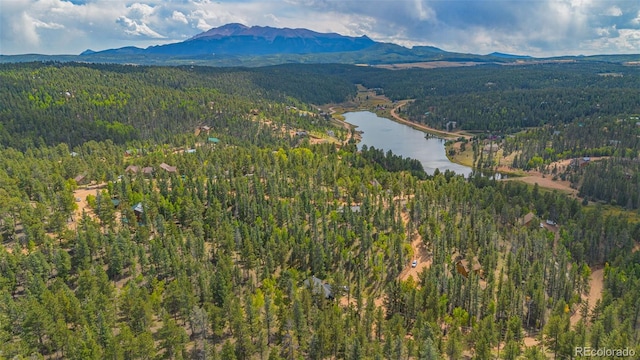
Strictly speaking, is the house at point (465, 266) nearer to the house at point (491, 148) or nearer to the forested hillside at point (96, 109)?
the house at point (491, 148)

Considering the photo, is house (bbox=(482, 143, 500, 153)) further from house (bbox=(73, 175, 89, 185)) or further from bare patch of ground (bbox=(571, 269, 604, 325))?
house (bbox=(73, 175, 89, 185))

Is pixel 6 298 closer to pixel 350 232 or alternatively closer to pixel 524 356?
pixel 350 232

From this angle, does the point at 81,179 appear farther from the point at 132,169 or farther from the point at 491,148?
the point at 491,148

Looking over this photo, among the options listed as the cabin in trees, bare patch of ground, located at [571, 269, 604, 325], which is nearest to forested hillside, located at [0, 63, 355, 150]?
the cabin in trees

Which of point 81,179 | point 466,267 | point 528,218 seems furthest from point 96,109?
point 528,218

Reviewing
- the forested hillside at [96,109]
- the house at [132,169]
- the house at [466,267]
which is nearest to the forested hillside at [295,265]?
the house at [466,267]
